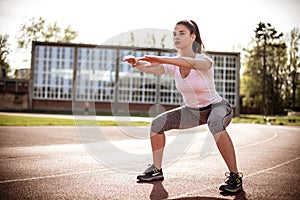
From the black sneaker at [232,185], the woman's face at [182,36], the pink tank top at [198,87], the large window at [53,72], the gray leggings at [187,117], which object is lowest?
the black sneaker at [232,185]

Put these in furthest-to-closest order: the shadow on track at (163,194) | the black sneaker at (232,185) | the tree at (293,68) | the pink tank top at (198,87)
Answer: the tree at (293,68) < the pink tank top at (198,87) < the black sneaker at (232,185) < the shadow on track at (163,194)

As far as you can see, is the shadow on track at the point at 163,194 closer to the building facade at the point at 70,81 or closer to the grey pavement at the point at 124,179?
the grey pavement at the point at 124,179

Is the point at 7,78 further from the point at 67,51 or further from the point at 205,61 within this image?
the point at 205,61

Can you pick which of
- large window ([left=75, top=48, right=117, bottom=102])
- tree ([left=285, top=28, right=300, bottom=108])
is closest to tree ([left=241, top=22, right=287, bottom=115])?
tree ([left=285, top=28, right=300, bottom=108])

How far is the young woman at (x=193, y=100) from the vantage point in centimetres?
441

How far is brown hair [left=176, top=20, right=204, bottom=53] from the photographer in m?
4.66

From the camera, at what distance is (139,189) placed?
14.5 feet

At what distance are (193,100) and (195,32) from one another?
84 centimetres

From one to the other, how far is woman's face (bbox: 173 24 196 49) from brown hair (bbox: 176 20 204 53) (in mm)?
45

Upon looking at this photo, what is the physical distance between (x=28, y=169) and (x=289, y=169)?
14.2ft

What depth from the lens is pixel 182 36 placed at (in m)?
4.65

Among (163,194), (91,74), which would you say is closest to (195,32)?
(163,194)

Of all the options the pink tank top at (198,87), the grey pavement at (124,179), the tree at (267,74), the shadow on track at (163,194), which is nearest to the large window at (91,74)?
the pink tank top at (198,87)

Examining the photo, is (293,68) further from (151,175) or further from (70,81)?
(151,175)
